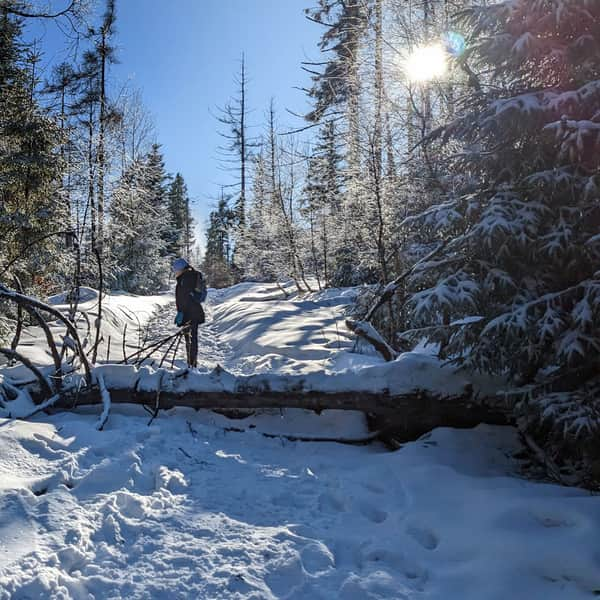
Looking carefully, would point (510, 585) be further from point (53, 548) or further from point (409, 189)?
point (409, 189)

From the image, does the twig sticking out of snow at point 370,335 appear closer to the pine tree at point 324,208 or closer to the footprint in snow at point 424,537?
the footprint in snow at point 424,537

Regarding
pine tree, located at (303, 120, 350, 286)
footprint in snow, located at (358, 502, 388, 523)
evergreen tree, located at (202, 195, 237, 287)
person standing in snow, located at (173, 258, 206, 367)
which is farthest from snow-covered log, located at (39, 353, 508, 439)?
evergreen tree, located at (202, 195, 237, 287)

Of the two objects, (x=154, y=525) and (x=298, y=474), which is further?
(x=298, y=474)

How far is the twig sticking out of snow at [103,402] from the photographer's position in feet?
12.6

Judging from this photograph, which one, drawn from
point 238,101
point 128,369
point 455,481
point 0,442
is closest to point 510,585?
point 455,481

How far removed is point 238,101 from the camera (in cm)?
3497

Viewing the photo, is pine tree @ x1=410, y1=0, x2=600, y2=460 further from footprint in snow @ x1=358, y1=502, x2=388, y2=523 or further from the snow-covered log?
footprint in snow @ x1=358, y1=502, x2=388, y2=523

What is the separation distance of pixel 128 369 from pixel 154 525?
234 cm

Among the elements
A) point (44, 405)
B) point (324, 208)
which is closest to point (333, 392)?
point (44, 405)

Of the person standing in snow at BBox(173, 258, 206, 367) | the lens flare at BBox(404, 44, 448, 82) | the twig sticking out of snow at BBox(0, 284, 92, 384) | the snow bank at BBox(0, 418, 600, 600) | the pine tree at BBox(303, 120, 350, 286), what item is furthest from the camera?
the pine tree at BBox(303, 120, 350, 286)

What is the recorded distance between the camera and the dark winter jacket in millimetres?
7602

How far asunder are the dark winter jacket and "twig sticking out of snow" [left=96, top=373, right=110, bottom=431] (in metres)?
3.26

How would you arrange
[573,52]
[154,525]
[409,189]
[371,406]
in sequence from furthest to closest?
[409,189] < [371,406] < [573,52] < [154,525]

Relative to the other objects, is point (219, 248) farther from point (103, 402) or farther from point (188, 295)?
point (103, 402)
